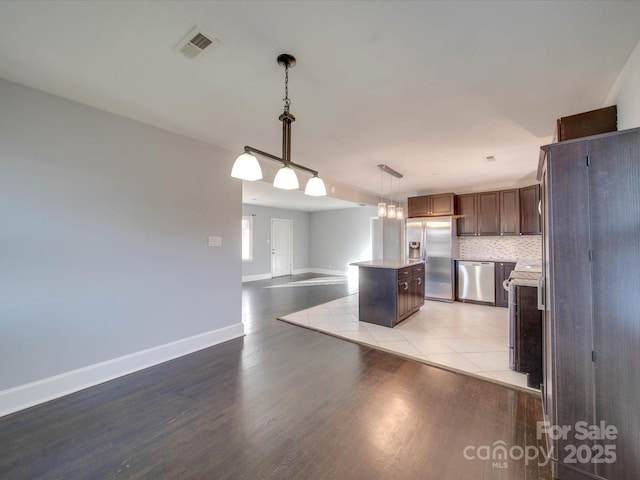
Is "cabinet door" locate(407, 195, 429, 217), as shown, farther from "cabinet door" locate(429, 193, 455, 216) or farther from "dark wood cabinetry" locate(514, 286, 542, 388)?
"dark wood cabinetry" locate(514, 286, 542, 388)

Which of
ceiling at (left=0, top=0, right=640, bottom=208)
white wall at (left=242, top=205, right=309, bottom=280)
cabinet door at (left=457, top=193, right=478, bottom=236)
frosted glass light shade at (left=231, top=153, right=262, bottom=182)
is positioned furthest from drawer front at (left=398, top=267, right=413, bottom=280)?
white wall at (left=242, top=205, right=309, bottom=280)

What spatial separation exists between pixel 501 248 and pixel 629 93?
169 inches

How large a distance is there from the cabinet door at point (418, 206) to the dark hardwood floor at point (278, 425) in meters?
3.99

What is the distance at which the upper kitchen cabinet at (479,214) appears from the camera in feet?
17.4

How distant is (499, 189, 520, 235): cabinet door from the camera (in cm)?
506

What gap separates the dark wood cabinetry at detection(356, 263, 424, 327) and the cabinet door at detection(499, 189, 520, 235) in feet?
7.78

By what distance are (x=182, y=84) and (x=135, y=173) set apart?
116 centimetres

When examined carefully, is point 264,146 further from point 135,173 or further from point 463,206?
point 463,206

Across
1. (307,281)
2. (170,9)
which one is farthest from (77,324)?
(307,281)

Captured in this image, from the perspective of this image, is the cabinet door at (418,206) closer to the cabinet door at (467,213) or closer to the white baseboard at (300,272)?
the cabinet door at (467,213)

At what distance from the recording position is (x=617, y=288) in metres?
1.27

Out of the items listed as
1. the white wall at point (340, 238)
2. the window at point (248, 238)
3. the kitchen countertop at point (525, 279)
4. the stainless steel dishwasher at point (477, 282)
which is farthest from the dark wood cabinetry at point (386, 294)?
the window at point (248, 238)

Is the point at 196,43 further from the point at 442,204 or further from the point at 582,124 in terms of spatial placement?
the point at 442,204

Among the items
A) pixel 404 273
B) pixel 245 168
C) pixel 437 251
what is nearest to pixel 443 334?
pixel 404 273
